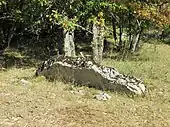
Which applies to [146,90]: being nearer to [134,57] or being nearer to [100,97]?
[100,97]

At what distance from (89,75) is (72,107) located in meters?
1.76

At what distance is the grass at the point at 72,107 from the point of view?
25.9ft

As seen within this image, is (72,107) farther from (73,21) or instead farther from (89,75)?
(73,21)

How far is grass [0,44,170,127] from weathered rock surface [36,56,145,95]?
8.7 inches

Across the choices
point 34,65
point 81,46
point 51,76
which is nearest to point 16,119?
point 51,76

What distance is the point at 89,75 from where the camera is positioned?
33.6ft

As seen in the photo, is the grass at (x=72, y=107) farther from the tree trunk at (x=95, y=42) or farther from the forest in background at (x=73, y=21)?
the tree trunk at (x=95, y=42)

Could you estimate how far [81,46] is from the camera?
68.0ft

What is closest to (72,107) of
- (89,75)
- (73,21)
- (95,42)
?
(89,75)

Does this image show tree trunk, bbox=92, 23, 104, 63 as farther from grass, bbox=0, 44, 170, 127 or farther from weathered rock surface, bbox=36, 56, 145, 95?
grass, bbox=0, 44, 170, 127

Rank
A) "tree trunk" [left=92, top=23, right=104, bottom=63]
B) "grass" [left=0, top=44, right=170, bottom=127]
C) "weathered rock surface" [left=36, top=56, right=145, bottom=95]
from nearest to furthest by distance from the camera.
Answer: "grass" [left=0, top=44, right=170, bottom=127] → "weathered rock surface" [left=36, top=56, right=145, bottom=95] → "tree trunk" [left=92, top=23, right=104, bottom=63]

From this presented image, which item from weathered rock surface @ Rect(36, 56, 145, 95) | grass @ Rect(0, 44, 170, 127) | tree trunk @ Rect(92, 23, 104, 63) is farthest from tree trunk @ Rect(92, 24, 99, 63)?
grass @ Rect(0, 44, 170, 127)

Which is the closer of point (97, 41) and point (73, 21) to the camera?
point (73, 21)

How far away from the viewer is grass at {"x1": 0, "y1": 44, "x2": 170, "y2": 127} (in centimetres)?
789
